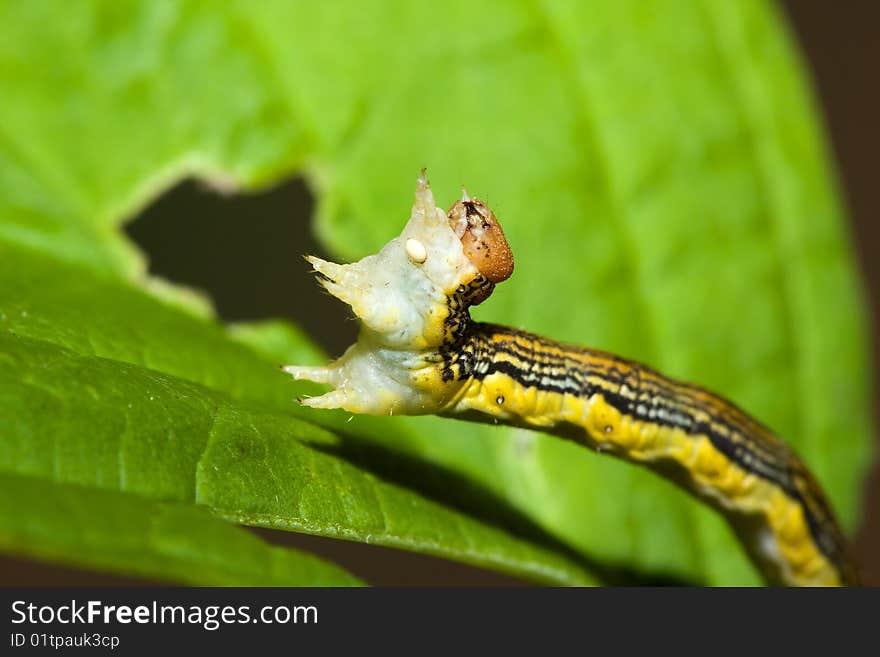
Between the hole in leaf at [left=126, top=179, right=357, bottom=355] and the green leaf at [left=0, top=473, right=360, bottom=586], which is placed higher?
the hole in leaf at [left=126, top=179, right=357, bottom=355]

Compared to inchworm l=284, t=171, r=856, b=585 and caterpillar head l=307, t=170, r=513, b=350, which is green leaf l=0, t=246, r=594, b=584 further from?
caterpillar head l=307, t=170, r=513, b=350

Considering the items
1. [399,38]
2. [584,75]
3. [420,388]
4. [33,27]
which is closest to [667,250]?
[584,75]

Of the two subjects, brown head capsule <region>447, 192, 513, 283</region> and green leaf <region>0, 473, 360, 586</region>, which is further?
brown head capsule <region>447, 192, 513, 283</region>

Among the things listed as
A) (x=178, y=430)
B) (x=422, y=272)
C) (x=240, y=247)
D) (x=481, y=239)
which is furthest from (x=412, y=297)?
(x=240, y=247)

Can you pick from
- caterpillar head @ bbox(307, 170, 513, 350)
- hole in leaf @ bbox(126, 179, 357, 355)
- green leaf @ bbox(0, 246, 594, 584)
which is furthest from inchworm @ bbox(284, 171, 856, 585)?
hole in leaf @ bbox(126, 179, 357, 355)

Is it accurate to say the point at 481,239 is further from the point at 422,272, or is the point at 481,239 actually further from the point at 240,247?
the point at 240,247

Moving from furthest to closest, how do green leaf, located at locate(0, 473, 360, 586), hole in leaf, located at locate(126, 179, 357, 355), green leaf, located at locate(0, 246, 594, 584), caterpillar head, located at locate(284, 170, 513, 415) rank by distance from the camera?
1. hole in leaf, located at locate(126, 179, 357, 355)
2. caterpillar head, located at locate(284, 170, 513, 415)
3. green leaf, located at locate(0, 246, 594, 584)
4. green leaf, located at locate(0, 473, 360, 586)

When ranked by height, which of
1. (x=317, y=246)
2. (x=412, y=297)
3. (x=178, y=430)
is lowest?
(x=178, y=430)

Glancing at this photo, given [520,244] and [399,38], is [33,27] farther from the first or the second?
[520,244]
